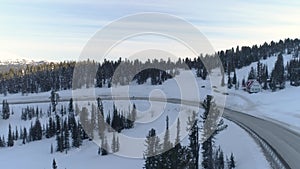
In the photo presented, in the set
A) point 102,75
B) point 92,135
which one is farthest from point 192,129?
point 102,75

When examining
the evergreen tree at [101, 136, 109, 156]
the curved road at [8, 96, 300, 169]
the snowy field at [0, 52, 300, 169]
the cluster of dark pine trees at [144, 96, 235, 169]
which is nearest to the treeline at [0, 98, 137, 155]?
the evergreen tree at [101, 136, 109, 156]

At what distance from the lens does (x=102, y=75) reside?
199m

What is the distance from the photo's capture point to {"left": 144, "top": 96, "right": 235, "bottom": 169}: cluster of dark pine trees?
3422 centimetres

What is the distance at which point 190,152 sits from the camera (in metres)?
45.2

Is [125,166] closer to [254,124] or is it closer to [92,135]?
[254,124]

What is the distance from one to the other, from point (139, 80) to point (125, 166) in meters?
A: 128

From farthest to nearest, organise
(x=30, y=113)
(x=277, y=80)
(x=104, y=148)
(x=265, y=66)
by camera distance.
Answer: (x=30, y=113), (x=265, y=66), (x=277, y=80), (x=104, y=148)

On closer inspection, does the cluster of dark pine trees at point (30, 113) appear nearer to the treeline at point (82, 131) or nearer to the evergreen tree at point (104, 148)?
the treeline at point (82, 131)

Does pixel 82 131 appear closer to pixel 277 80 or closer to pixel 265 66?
pixel 277 80

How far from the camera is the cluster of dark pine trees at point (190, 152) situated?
112 ft

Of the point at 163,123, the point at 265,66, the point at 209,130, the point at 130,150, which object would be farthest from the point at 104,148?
the point at 265,66

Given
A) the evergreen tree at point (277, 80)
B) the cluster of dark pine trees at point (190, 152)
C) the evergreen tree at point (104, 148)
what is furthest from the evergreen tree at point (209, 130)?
the evergreen tree at point (277, 80)

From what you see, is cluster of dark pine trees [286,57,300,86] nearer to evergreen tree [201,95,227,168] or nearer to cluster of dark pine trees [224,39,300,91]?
cluster of dark pine trees [224,39,300,91]

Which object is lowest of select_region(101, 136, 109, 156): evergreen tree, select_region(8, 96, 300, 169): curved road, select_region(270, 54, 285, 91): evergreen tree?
select_region(101, 136, 109, 156): evergreen tree
